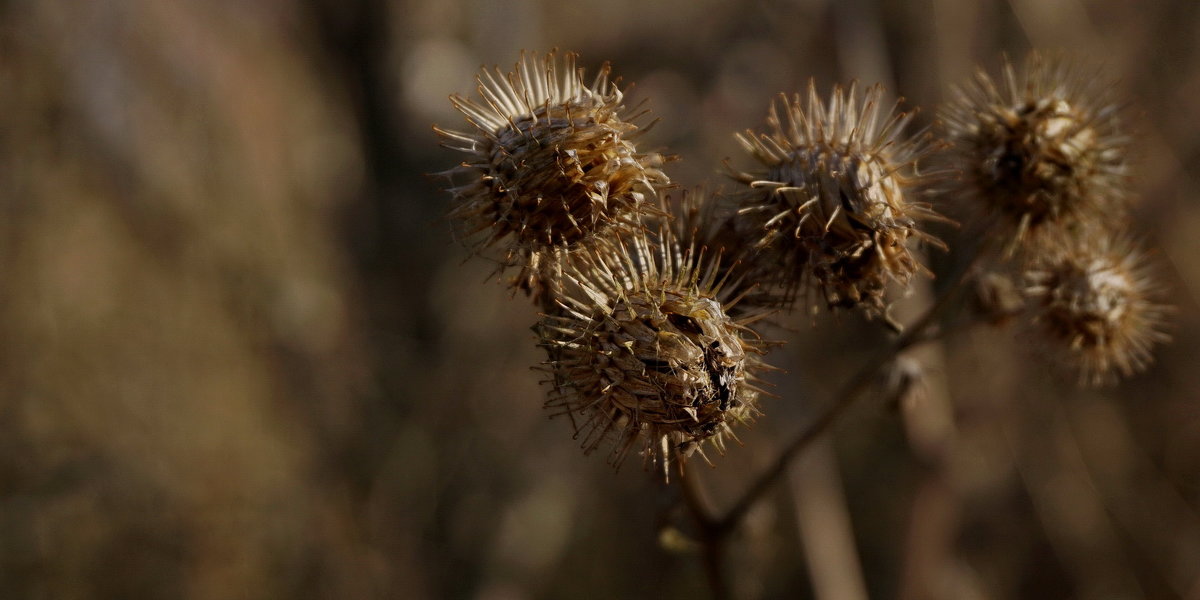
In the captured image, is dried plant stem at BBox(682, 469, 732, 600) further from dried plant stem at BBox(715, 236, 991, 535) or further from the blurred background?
the blurred background

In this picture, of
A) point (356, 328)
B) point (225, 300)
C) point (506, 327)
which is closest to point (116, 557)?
point (225, 300)

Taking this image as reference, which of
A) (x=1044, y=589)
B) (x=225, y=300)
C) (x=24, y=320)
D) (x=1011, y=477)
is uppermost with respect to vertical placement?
(x=225, y=300)

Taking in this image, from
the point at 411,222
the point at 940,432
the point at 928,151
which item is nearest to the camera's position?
the point at 928,151

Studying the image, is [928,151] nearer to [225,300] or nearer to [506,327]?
[506,327]

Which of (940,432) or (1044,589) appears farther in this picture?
(1044,589)

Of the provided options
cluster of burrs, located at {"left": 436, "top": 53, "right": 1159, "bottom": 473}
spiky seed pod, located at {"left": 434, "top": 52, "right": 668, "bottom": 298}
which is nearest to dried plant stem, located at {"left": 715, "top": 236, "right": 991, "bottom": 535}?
cluster of burrs, located at {"left": 436, "top": 53, "right": 1159, "bottom": 473}

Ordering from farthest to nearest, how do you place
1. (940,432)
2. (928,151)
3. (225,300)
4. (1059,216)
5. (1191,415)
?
(225,300), (1191,415), (940,432), (1059,216), (928,151)
